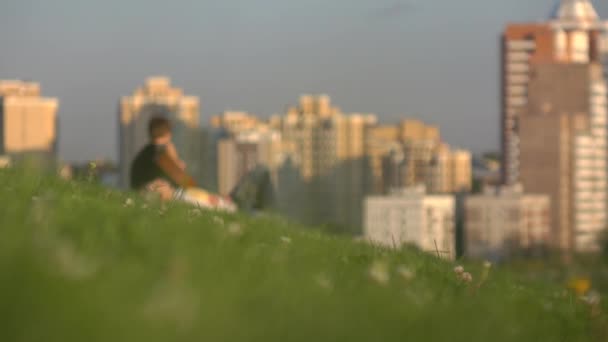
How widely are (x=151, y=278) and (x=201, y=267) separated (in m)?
0.57

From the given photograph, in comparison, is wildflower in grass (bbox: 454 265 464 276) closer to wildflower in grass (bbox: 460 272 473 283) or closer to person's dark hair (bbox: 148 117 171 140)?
wildflower in grass (bbox: 460 272 473 283)

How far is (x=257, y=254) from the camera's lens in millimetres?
5176

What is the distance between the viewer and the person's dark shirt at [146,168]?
1549 centimetres

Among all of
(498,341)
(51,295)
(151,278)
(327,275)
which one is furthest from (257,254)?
(51,295)

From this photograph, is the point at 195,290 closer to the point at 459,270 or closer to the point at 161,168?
the point at 459,270

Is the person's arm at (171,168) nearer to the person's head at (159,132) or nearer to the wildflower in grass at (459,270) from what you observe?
the person's head at (159,132)

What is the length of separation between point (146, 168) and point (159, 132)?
50cm

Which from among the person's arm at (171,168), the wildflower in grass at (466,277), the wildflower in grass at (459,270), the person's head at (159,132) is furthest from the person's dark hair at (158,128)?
the wildflower in grass at (466,277)

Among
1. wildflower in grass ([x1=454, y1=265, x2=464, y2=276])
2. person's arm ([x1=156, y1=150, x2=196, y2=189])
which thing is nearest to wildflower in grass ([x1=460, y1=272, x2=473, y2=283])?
wildflower in grass ([x1=454, y1=265, x2=464, y2=276])

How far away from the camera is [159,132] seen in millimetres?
15867

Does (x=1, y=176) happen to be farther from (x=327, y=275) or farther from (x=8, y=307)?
(x=8, y=307)

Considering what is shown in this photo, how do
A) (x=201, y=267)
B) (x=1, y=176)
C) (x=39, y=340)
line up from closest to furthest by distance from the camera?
(x=39, y=340)
(x=201, y=267)
(x=1, y=176)

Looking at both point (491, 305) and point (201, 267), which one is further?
point (491, 305)

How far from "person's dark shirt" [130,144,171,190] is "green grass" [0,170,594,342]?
28.3 feet
